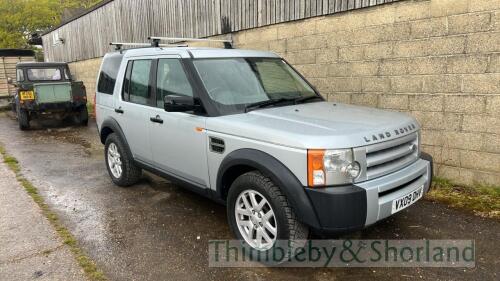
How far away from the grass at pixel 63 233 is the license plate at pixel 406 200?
2.42 metres

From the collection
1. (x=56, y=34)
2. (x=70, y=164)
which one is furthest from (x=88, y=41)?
(x=70, y=164)

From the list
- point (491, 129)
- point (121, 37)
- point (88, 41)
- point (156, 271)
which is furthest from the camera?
point (88, 41)

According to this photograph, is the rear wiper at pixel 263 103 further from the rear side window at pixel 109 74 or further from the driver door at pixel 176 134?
the rear side window at pixel 109 74

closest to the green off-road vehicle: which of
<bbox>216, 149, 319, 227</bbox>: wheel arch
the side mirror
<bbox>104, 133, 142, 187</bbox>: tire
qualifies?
<bbox>104, 133, 142, 187</bbox>: tire

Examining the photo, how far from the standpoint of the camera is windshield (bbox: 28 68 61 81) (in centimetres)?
1168

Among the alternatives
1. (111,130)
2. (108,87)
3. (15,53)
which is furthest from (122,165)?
(15,53)

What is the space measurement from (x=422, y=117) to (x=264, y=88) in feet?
8.04

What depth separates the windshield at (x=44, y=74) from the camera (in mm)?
11677

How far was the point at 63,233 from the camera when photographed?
396cm

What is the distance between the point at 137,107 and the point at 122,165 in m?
1.03

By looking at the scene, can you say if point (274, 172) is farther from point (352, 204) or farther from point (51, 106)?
point (51, 106)

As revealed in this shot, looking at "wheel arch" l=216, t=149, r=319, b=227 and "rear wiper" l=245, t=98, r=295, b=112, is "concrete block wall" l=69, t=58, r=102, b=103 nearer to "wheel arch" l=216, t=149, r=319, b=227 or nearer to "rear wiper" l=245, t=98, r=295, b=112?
"rear wiper" l=245, t=98, r=295, b=112

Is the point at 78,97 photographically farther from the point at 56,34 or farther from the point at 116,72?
the point at 56,34

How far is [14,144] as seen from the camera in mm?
9000
